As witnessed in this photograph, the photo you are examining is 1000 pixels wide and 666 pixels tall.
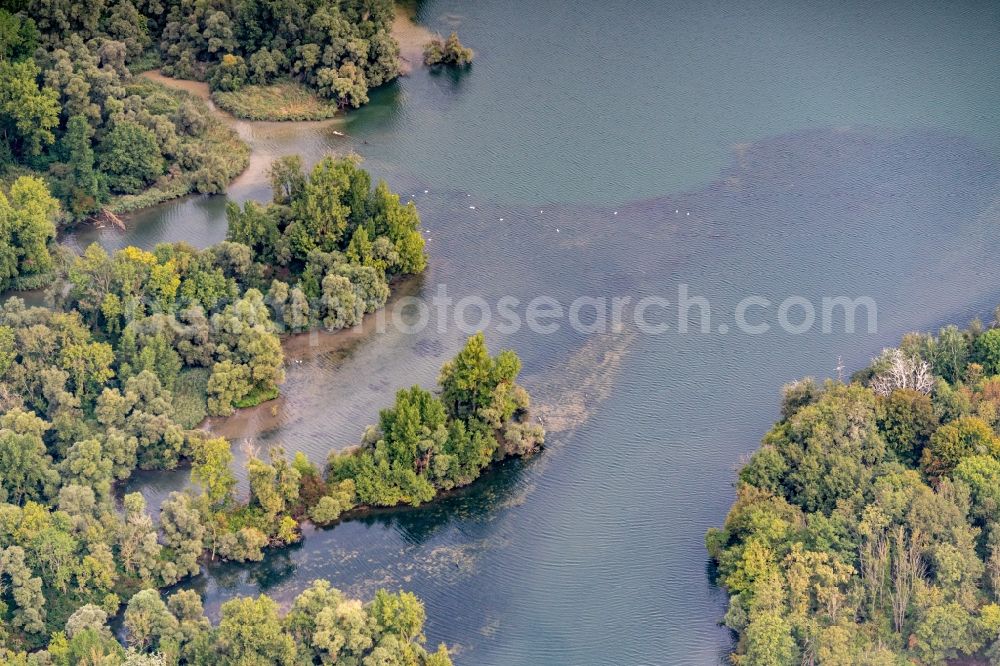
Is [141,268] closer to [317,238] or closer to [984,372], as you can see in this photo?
[317,238]

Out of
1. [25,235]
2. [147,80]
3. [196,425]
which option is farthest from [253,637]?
[147,80]

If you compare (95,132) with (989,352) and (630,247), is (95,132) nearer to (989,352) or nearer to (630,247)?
(630,247)

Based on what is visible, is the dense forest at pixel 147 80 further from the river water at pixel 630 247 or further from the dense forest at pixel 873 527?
the dense forest at pixel 873 527

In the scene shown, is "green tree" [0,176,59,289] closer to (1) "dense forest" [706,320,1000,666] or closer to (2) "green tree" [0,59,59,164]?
(2) "green tree" [0,59,59,164]

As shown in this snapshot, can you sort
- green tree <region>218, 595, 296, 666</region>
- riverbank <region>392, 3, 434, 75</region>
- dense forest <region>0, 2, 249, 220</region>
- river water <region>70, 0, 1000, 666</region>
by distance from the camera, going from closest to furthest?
green tree <region>218, 595, 296, 666</region>, river water <region>70, 0, 1000, 666</region>, dense forest <region>0, 2, 249, 220</region>, riverbank <region>392, 3, 434, 75</region>

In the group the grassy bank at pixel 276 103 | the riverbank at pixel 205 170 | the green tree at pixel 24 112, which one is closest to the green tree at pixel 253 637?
the riverbank at pixel 205 170

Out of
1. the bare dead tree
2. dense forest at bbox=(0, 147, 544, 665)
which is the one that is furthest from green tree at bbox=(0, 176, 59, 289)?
the bare dead tree

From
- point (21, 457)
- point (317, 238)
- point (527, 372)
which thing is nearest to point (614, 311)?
point (527, 372)

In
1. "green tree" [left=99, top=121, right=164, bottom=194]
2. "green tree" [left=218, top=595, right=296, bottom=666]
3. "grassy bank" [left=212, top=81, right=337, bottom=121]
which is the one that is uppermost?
"grassy bank" [left=212, top=81, right=337, bottom=121]
